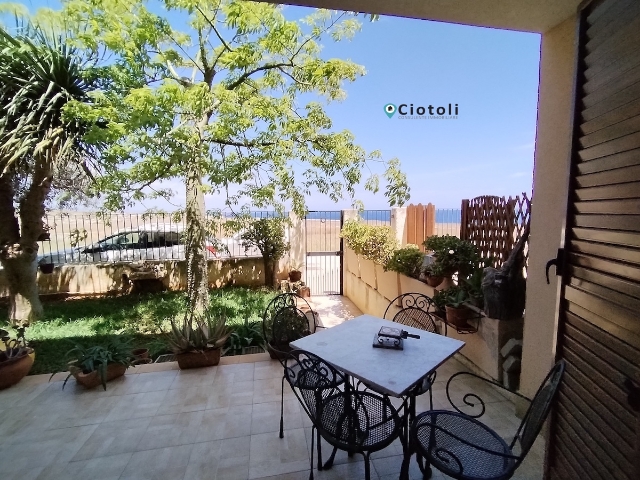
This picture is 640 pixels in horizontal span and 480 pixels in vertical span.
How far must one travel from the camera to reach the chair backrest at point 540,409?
40.6 inches

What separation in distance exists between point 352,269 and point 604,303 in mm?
5158

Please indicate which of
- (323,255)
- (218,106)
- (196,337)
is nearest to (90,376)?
(196,337)

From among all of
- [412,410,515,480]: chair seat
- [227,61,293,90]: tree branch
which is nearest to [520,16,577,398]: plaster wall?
[412,410,515,480]: chair seat

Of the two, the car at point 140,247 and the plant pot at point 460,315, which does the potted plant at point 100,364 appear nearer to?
the plant pot at point 460,315

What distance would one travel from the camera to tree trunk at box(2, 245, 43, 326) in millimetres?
4395

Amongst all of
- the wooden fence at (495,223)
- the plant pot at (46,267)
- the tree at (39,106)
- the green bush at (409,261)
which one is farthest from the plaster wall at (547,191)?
the plant pot at (46,267)

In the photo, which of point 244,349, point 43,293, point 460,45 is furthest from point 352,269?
point 43,293

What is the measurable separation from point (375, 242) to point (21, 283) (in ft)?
18.0

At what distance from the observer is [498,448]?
1286 mm

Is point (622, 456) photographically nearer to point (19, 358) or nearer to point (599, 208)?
point (599, 208)

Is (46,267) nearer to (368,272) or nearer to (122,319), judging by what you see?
(122,319)

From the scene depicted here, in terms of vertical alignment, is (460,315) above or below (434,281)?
below

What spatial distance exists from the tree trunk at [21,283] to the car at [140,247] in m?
1.81

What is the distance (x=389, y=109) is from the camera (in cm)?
405
